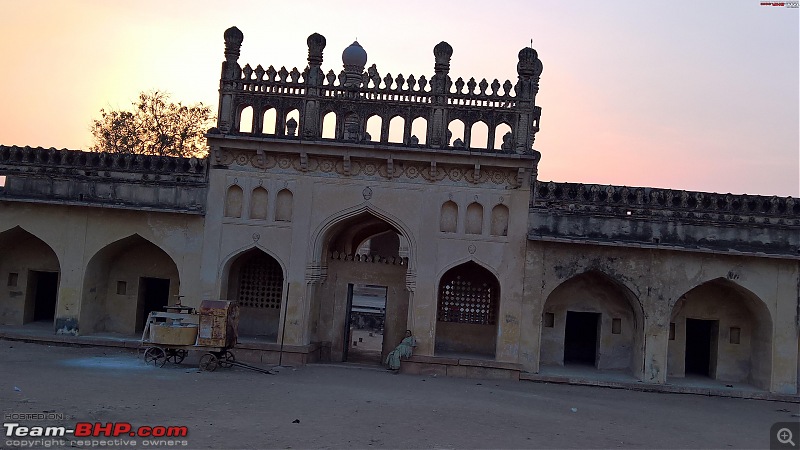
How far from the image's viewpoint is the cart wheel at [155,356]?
48.5 feet

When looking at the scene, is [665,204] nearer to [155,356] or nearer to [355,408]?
[355,408]

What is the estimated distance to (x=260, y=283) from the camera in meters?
18.2

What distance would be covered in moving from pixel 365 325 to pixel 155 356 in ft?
50.2

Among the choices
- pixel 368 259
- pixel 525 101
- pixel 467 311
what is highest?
pixel 525 101

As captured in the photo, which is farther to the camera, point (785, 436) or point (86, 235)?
point (86, 235)

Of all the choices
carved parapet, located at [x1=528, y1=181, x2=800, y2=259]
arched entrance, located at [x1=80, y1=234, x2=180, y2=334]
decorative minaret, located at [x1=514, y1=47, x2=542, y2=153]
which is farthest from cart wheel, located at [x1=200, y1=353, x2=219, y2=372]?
decorative minaret, located at [x1=514, y1=47, x2=542, y2=153]

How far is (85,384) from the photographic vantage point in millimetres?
12070

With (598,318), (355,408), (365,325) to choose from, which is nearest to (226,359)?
(355,408)

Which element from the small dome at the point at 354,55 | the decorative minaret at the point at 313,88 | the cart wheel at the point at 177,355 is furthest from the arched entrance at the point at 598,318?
the cart wheel at the point at 177,355

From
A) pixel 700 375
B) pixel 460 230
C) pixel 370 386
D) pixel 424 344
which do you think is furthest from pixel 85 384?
pixel 700 375

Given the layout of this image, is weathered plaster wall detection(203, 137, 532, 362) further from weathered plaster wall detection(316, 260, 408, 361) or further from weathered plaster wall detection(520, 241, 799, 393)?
weathered plaster wall detection(316, 260, 408, 361)

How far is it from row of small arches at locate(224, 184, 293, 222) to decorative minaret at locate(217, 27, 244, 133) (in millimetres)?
1466

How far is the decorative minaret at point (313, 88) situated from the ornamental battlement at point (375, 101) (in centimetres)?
2

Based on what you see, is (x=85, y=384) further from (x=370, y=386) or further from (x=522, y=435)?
(x=522, y=435)
